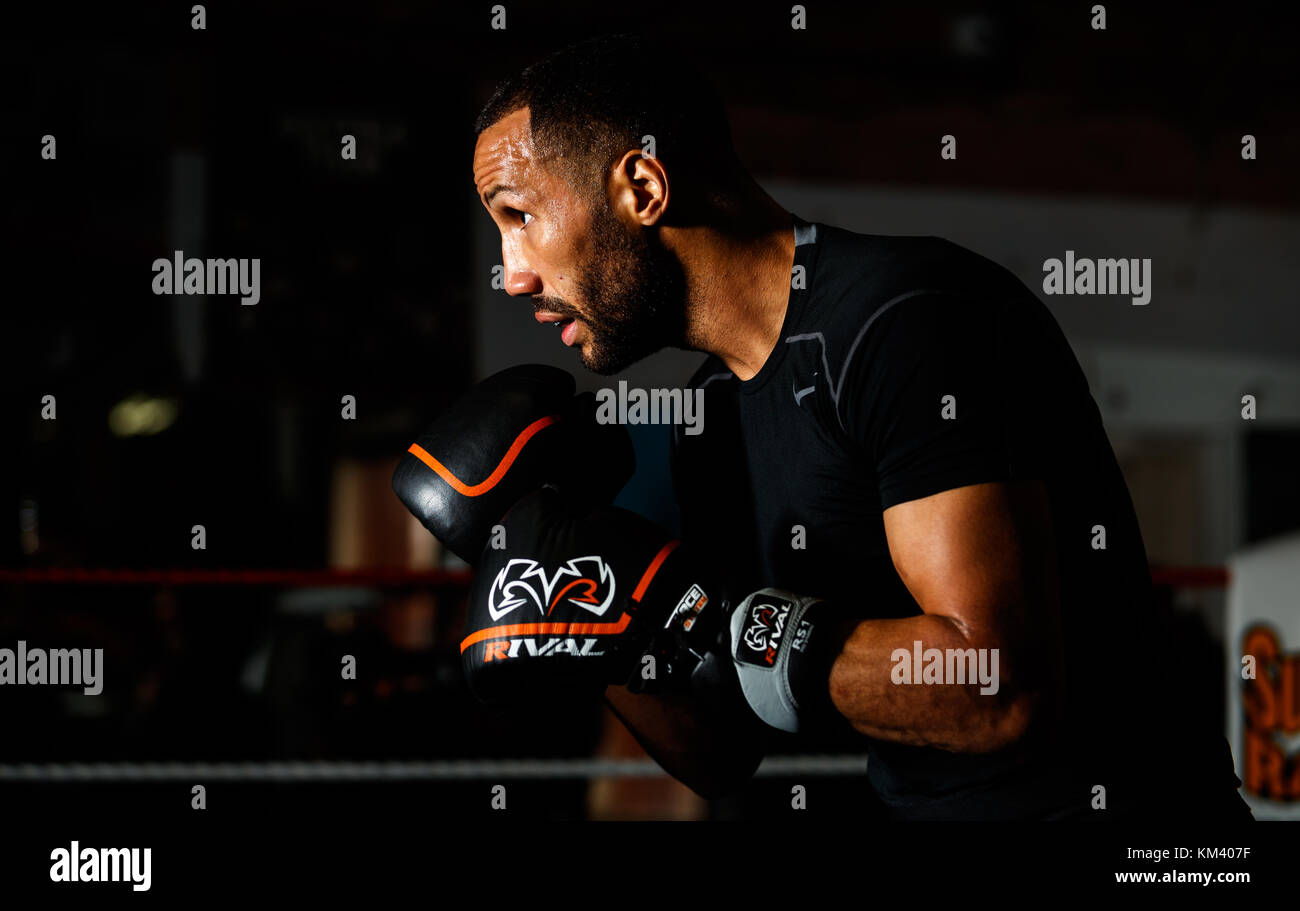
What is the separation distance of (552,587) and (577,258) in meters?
0.32

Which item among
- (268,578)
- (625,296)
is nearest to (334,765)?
(268,578)

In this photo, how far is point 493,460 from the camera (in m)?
1.13

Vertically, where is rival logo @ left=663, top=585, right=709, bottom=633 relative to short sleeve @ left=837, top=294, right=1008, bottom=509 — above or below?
→ below

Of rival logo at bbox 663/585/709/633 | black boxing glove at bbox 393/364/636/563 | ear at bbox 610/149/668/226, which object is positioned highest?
ear at bbox 610/149/668/226

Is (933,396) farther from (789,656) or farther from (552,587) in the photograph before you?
(552,587)

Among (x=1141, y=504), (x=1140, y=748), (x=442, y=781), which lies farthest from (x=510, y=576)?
(x=1141, y=504)

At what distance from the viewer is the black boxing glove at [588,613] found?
96cm

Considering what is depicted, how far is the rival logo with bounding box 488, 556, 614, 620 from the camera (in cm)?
97

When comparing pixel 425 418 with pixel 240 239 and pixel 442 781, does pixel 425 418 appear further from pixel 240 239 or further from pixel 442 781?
pixel 442 781

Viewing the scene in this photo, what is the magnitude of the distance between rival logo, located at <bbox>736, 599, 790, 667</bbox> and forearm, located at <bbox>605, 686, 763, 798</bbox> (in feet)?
0.91

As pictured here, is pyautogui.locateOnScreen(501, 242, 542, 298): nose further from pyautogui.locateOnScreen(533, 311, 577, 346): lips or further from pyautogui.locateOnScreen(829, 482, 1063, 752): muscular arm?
pyautogui.locateOnScreen(829, 482, 1063, 752): muscular arm

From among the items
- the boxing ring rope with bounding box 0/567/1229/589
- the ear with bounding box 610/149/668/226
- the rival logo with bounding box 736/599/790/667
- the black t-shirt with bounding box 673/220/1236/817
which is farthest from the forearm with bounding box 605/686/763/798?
the boxing ring rope with bounding box 0/567/1229/589

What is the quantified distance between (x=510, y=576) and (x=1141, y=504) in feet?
18.2
